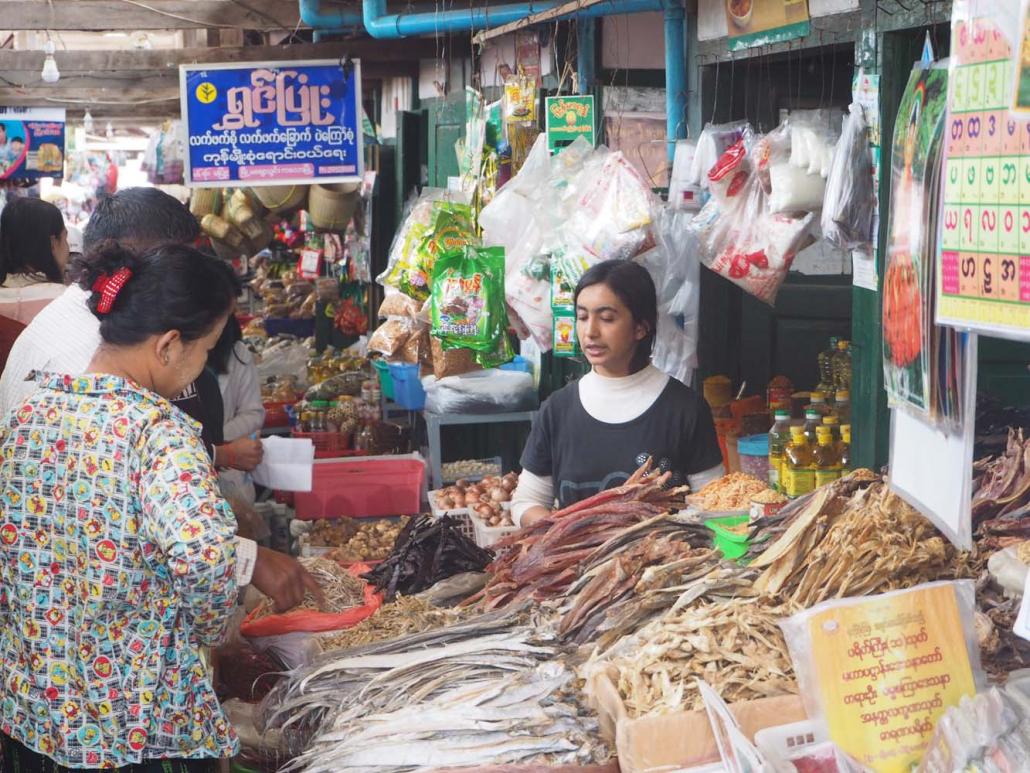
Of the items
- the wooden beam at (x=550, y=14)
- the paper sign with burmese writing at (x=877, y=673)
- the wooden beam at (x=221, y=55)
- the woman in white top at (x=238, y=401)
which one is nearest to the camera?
the paper sign with burmese writing at (x=877, y=673)

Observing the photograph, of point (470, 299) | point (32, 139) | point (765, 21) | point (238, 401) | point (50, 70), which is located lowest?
point (238, 401)

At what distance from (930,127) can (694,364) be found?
2842mm

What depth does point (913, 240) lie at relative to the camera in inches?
93.2

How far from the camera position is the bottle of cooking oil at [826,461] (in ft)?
14.5

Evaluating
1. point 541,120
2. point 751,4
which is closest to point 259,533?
point 541,120

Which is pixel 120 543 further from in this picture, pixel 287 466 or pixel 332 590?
pixel 332 590

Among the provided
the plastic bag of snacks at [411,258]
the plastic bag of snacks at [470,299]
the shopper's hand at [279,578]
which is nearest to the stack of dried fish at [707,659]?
the shopper's hand at [279,578]

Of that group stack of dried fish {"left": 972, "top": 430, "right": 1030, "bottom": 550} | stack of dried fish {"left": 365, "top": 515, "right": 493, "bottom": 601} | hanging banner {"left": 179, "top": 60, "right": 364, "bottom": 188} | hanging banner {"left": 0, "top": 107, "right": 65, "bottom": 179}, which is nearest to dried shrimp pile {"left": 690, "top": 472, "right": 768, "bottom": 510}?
stack of dried fish {"left": 972, "top": 430, "right": 1030, "bottom": 550}

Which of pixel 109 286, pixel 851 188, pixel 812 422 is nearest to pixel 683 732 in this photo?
pixel 109 286

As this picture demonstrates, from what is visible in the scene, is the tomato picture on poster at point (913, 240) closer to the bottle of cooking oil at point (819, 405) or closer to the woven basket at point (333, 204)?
the bottle of cooking oil at point (819, 405)

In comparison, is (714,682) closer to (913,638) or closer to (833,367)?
(913,638)

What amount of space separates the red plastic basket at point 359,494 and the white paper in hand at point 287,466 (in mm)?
2108

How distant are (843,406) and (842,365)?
0.51 meters

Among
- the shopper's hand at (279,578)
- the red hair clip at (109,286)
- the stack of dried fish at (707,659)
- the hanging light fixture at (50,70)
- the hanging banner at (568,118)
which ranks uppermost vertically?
the hanging light fixture at (50,70)
